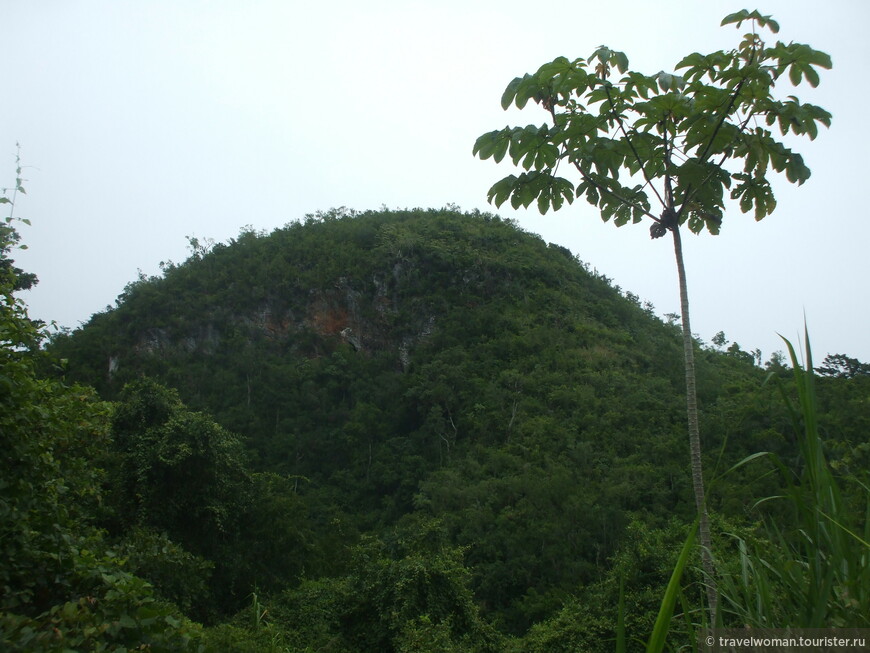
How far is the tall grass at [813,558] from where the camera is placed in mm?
1098

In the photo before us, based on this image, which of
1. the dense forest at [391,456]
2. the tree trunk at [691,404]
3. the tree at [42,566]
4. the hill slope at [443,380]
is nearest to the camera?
the tree trunk at [691,404]

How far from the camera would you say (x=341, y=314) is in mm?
37406

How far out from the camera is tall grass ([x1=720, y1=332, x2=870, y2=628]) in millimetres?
1098

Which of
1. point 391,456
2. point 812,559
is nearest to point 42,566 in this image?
point 812,559

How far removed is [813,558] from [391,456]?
93.9 ft

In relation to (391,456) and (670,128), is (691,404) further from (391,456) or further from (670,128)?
(391,456)

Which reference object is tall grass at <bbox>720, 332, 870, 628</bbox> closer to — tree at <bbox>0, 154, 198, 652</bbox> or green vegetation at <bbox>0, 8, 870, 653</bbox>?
green vegetation at <bbox>0, 8, 870, 653</bbox>

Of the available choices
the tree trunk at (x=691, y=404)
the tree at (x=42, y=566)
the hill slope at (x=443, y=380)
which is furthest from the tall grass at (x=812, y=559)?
the hill slope at (x=443, y=380)

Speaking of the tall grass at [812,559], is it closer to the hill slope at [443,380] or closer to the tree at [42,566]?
the tree at [42,566]

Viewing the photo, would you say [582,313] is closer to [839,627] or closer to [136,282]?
[136,282]

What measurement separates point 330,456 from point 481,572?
1520 cm

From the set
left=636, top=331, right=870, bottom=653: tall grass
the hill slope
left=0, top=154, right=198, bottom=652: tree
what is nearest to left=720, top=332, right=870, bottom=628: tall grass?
left=636, top=331, right=870, bottom=653: tall grass

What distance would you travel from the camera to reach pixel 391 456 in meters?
29.1

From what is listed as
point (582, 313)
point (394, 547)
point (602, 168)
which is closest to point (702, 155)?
point (602, 168)
